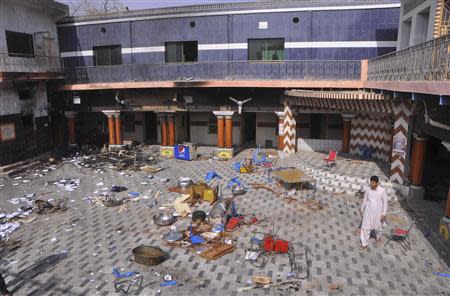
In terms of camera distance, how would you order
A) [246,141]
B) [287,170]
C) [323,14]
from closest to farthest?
[287,170] < [323,14] < [246,141]

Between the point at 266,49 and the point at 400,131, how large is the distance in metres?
9.56

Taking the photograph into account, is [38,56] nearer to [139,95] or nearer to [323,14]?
[139,95]

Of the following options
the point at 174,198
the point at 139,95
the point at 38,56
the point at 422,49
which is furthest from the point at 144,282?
the point at 38,56

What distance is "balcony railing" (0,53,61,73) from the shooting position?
19.2m

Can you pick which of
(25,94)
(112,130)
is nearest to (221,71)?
(112,130)

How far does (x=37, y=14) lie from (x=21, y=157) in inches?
358

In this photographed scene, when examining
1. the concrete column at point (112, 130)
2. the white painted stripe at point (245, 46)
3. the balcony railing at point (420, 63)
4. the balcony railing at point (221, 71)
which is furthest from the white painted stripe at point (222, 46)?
the balcony railing at point (420, 63)

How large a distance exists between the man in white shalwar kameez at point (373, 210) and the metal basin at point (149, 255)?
18.9 ft

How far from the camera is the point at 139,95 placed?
22.1 metres

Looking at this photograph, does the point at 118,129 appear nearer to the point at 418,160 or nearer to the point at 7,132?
the point at 7,132

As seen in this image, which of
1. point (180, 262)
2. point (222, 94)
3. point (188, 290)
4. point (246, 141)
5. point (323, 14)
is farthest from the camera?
point (246, 141)

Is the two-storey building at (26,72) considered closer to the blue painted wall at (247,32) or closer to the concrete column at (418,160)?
the blue painted wall at (247,32)

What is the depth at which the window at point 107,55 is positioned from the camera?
2286 centimetres

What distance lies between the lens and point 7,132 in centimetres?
1911
